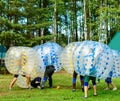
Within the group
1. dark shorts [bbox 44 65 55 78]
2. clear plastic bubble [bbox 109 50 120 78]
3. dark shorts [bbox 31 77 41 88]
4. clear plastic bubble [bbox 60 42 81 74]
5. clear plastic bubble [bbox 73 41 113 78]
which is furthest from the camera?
dark shorts [bbox 31 77 41 88]

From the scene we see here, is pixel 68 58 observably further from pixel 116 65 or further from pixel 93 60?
pixel 93 60

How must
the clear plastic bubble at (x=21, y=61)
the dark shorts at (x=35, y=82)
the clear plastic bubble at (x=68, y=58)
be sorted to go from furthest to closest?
the dark shorts at (x=35, y=82) → the clear plastic bubble at (x=21, y=61) → the clear plastic bubble at (x=68, y=58)

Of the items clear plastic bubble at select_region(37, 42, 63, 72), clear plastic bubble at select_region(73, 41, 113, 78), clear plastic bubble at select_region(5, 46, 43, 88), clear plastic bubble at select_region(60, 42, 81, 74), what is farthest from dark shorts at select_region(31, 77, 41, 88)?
clear plastic bubble at select_region(73, 41, 113, 78)

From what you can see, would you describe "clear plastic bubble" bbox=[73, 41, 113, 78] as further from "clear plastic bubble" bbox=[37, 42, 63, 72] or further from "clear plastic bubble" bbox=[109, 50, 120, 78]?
"clear plastic bubble" bbox=[37, 42, 63, 72]

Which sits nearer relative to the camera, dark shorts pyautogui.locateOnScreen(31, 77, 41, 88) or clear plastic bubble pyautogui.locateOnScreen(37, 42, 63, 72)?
clear plastic bubble pyautogui.locateOnScreen(37, 42, 63, 72)

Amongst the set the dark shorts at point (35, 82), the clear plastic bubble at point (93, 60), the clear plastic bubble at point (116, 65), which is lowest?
the dark shorts at point (35, 82)

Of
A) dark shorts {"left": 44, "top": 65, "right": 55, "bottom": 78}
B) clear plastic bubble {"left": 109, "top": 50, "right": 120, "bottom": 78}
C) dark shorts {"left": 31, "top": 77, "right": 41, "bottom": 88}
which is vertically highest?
clear plastic bubble {"left": 109, "top": 50, "right": 120, "bottom": 78}

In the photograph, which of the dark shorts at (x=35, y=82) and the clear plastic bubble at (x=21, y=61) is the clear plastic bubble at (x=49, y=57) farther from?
the dark shorts at (x=35, y=82)

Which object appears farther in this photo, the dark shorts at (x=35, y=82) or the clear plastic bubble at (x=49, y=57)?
the dark shorts at (x=35, y=82)

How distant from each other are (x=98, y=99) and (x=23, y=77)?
523 centimetres

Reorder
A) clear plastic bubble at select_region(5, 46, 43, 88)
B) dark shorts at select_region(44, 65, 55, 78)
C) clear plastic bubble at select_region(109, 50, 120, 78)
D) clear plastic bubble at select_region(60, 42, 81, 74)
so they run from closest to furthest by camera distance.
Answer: clear plastic bubble at select_region(109, 50, 120, 78) < clear plastic bubble at select_region(60, 42, 81, 74) < clear plastic bubble at select_region(5, 46, 43, 88) < dark shorts at select_region(44, 65, 55, 78)

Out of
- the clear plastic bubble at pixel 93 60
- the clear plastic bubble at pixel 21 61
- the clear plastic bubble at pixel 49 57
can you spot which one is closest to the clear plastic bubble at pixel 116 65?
the clear plastic bubble at pixel 93 60

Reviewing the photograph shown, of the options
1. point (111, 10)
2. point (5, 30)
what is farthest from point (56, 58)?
point (111, 10)

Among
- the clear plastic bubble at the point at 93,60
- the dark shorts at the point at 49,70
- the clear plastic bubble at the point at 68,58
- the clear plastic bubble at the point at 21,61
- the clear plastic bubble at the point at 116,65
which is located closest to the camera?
the clear plastic bubble at the point at 93,60
